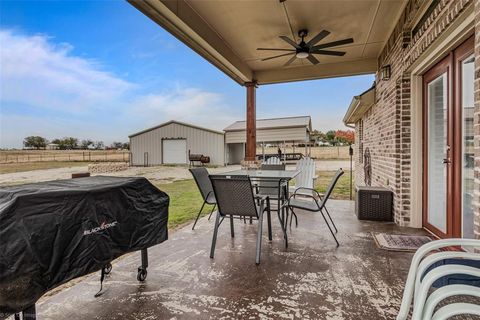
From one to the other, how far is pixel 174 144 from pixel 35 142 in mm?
14003

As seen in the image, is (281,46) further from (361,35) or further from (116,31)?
(116,31)

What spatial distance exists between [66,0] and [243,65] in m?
3.45

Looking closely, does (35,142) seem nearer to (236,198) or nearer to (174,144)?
(236,198)

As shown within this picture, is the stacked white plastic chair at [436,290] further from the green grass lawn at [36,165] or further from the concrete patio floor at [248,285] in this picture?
the green grass lawn at [36,165]

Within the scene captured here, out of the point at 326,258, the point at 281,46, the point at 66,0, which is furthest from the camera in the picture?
the point at 281,46

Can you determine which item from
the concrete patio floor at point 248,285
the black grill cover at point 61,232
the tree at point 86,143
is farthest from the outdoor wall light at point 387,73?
the tree at point 86,143

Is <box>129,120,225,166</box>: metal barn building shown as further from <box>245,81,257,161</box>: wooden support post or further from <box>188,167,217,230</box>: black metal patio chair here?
<box>188,167,217,230</box>: black metal patio chair

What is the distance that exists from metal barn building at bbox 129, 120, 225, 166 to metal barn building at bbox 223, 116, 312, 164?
33.1 inches

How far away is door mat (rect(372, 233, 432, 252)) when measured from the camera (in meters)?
2.95

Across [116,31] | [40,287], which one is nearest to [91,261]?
[40,287]

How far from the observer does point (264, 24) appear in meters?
4.33

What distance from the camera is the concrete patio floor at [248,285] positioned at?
6.04ft

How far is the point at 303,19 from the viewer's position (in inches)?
166

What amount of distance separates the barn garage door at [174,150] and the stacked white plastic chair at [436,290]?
664 inches
